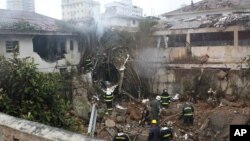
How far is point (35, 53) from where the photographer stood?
17562 mm

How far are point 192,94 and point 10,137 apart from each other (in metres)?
13.6

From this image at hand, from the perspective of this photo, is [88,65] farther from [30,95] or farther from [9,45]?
[30,95]

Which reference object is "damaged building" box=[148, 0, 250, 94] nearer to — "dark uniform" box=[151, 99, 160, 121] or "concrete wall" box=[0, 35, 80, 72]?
"concrete wall" box=[0, 35, 80, 72]

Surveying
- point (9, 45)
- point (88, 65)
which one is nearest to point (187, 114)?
point (88, 65)

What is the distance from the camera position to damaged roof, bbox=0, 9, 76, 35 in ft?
53.4

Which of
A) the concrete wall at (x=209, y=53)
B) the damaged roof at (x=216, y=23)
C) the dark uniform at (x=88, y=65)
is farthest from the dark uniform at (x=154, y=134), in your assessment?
the damaged roof at (x=216, y=23)

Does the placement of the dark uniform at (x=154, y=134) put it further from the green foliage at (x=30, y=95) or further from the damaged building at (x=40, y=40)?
the damaged building at (x=40, y=40)

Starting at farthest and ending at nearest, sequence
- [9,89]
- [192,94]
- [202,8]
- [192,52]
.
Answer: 1. [202,8]
2. [192,52]
3. [192,94]
4. [9,89]

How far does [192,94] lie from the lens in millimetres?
17797

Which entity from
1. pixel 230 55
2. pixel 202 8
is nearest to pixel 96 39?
pixel 230 55

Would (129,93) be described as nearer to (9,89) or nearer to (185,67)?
(185,67)

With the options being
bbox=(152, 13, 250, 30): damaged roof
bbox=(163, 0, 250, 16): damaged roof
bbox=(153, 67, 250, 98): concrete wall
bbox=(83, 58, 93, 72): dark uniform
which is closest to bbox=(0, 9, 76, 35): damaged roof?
bbox=(83, 58, 93, 72): dark uniform

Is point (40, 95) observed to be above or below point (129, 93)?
above

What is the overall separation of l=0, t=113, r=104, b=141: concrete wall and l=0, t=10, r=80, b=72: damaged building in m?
10.1
